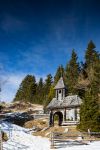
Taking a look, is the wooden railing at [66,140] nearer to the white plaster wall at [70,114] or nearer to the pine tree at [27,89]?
the white plaster wall at [70,114]

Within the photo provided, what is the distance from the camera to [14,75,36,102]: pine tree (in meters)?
98.9

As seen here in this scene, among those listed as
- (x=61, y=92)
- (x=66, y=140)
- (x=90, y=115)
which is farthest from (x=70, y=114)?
(x=66, y=140)

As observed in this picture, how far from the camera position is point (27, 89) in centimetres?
10138

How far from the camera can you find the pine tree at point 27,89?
98.9 m

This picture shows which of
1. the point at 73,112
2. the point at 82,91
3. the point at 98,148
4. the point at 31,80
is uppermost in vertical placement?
the point at 31,80

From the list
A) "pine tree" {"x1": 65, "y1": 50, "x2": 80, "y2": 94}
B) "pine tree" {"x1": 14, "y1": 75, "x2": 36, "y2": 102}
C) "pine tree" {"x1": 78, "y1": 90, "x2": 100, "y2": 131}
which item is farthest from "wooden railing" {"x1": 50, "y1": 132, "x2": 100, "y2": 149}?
"pine tree" {"x1": 14, "y1": 75, "x2": 36, "y2": 102}

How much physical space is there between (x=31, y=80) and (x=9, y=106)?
66.1 feet

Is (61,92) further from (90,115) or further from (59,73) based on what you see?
(59,73)

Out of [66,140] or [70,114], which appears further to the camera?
[70,114]

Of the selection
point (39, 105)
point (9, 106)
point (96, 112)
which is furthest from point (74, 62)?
point (96, 112)

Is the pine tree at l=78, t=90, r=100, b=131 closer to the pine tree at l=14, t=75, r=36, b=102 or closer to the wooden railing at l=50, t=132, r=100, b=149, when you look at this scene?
the wooden railing at l=50, t=132, r=100, b=149

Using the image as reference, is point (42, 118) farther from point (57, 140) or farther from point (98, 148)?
point (98, 148)

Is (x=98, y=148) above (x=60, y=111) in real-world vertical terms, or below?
below

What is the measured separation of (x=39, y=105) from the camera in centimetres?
9150
